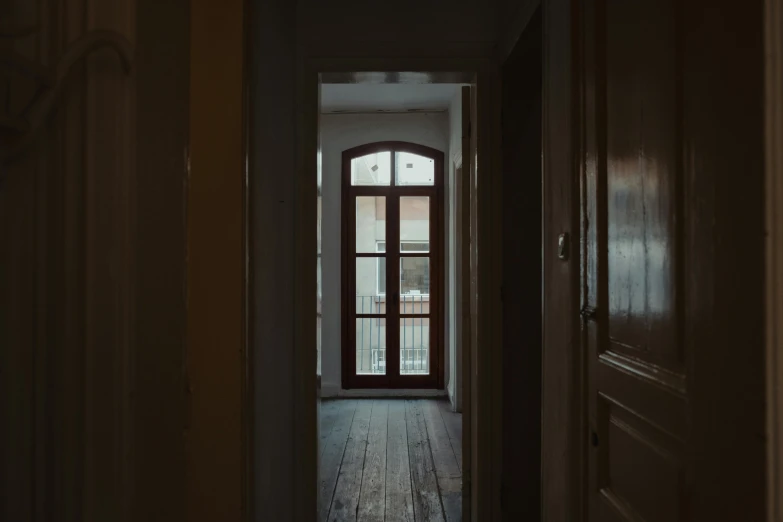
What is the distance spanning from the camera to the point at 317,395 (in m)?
2.22

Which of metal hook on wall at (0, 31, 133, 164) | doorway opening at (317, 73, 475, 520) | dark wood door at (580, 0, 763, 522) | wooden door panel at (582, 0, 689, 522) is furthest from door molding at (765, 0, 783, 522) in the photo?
doorway opening at (317, 73, 475, 520)

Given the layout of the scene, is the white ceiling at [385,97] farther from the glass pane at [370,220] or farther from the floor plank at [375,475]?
the floor plank at [375,475]

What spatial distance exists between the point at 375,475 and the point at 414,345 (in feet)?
6.85

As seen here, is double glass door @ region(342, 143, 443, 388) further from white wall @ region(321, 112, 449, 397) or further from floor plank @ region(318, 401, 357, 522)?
floor plank @ region(318, 401, 357, 522)

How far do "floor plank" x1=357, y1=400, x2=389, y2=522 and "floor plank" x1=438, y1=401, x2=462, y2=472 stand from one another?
50cm

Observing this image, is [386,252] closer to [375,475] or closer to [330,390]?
[330,390]

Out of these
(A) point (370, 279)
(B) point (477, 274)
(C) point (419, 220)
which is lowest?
(A) point (370, 279)

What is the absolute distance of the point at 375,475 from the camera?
10.1 feet

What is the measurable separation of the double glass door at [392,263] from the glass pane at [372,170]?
0.01m

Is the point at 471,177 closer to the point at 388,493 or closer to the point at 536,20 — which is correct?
the point at 536,20

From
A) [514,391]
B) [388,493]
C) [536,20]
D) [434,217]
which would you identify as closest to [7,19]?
[536,20]

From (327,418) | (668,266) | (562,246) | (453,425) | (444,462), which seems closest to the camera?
(668,266)

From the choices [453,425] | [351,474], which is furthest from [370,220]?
[351,474]

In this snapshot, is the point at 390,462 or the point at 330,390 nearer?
the point at 390,462
